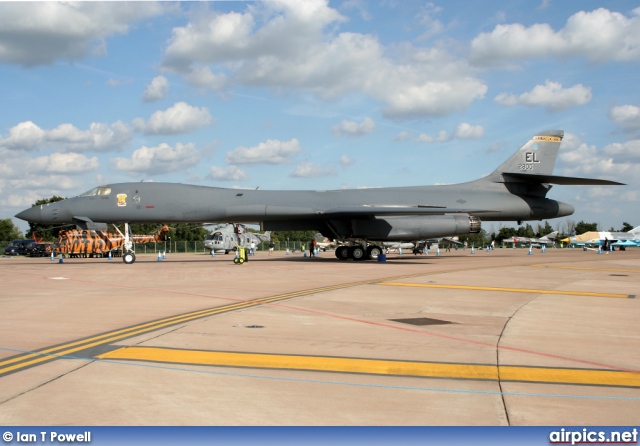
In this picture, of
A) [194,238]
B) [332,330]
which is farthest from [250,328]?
[194,238]

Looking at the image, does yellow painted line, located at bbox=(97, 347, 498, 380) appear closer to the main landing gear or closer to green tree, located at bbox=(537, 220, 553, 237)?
the main landing gear

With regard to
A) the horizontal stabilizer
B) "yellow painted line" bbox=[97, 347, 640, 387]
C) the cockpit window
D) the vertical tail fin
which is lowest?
"yellow painted line" bbox=[97, 347, 640, 387]

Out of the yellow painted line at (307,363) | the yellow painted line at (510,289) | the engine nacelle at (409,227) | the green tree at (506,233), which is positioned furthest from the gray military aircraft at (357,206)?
the green tree at (506,233)

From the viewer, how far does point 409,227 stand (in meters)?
30.0

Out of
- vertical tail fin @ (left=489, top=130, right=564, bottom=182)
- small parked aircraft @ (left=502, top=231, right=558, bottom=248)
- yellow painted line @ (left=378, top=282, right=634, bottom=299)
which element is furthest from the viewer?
small parked aircraft @ (left=502, top=231, right=558, bottom=248)

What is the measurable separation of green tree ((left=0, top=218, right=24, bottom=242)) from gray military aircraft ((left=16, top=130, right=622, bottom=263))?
84.8m

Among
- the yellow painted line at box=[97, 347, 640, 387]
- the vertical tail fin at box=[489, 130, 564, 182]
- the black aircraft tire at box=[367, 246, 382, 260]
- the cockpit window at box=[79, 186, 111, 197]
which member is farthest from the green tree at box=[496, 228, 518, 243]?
the yellow painted line at box=[97, 347, 640, 387]

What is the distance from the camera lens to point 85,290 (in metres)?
14.7

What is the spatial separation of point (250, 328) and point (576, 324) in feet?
16.9

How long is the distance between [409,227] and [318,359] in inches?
938

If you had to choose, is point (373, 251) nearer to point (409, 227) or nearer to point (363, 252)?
point (363, 252)

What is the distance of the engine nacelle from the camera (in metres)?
29.8

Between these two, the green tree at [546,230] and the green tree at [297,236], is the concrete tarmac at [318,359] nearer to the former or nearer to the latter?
the green tree at [297,236]

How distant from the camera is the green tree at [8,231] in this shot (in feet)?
334
